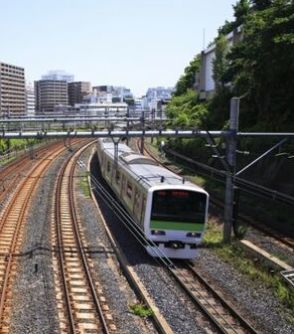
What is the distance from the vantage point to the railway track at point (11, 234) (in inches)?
578

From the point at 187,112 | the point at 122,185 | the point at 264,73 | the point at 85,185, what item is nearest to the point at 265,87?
the point at 264,73

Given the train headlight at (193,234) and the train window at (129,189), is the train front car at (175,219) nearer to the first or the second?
the train headlight at (193,234)

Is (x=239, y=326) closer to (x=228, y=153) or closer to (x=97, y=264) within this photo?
(x=97, y=264)

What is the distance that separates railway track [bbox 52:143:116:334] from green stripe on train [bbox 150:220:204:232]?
9.37 ft

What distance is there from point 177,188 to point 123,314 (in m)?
6.02

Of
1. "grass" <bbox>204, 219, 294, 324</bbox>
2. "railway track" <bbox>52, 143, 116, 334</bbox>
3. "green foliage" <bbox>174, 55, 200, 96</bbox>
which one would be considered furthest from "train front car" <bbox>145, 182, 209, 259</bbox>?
"green foliage" <bbox>174, 55, 200, 96</bbox>

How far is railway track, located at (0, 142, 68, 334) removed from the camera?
578 inches

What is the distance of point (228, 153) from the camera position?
2164 centimetres

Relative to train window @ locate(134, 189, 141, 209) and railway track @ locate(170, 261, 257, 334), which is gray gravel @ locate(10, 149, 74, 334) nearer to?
train window @ locate(134, 189, 141, 209)

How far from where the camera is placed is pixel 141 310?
1421cm

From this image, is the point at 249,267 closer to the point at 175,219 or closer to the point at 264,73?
the point at 175,219

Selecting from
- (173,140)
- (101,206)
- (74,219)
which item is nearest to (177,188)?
(74,219)

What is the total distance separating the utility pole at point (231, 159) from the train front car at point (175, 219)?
323 centimetres

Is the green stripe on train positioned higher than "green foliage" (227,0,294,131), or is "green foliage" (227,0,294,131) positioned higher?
"green foliage" (227,0,294,131)
